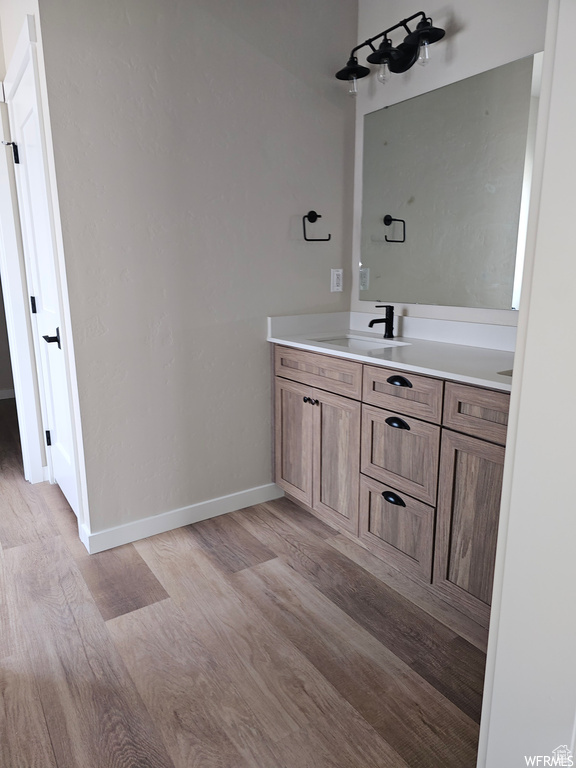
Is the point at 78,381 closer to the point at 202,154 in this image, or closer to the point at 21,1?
the point at 202,154

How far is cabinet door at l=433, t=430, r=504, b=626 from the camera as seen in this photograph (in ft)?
5.37

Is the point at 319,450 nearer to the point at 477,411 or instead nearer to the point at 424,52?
the point at 477,411

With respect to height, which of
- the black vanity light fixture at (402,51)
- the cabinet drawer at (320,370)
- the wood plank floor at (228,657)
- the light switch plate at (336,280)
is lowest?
the wood plank floor at (228,657)

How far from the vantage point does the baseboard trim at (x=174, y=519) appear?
233 centimetres

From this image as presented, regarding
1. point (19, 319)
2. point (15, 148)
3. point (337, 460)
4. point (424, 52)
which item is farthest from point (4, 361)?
point (424, 52)

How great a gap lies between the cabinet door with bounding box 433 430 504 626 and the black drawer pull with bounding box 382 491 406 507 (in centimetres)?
18

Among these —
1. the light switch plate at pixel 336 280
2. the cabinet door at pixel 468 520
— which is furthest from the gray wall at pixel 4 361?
the cabinet door at pixel 468 520

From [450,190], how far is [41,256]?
1.89 metres

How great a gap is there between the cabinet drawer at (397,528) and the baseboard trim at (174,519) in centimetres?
73

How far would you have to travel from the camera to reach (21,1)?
6.83ft

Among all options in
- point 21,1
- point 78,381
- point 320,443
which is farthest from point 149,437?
point 21,1

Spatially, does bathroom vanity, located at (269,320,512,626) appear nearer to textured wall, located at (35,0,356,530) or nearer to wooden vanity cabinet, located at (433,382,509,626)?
wooden vanity cabinet, located at (433,382,509,626)

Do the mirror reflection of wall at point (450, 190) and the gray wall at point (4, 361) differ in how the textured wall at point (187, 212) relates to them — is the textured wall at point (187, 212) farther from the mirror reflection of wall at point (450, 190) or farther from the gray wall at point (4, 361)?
the gray wall at point (4, 361)

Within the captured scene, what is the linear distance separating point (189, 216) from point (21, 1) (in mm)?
1026
